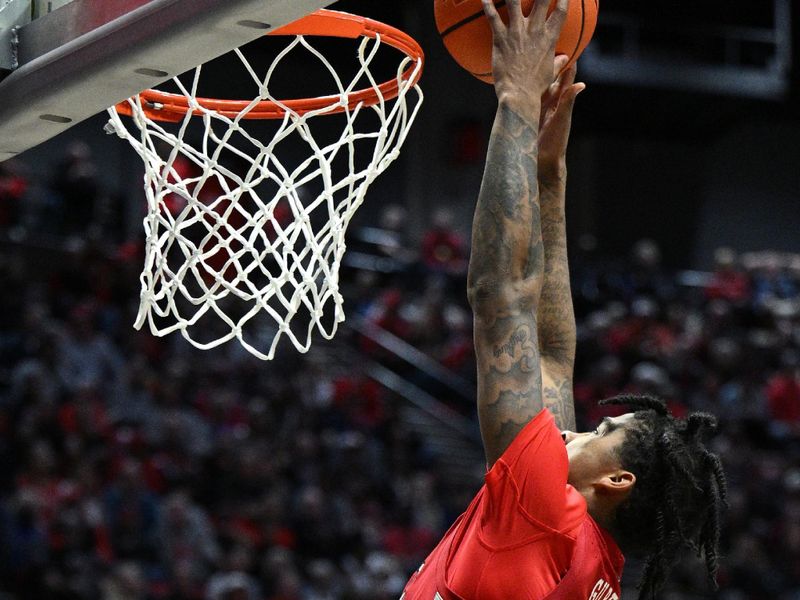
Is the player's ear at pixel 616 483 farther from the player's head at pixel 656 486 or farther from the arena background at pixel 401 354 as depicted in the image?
the arena background at pixel 401 354

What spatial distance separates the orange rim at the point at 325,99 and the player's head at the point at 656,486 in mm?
931

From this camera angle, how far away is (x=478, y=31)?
2301 millimetres

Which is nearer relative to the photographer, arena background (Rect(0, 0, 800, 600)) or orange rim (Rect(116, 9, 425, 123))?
orange rim (Rect(116, 9, 425, 123))

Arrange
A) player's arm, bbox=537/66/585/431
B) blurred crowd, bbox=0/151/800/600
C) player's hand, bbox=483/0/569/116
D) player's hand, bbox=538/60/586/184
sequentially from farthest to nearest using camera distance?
1. blurred crowd, bbox=0/151/800/600
2. player's arm, bbox=537/66/585/431
3. player's hand, bbox=538/60/586/184
4. player's hand, bbox=483/0/569/116

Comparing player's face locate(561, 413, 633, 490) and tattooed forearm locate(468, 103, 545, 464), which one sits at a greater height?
tattooed forearm locate(468, 103, 545, 464)

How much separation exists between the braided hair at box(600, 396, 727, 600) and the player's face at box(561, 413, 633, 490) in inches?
0.6

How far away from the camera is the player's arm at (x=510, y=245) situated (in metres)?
2.09

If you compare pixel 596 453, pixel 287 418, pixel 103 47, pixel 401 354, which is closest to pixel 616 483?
pixel 596 453

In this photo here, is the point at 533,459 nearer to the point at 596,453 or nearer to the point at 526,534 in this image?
the point at 526,534

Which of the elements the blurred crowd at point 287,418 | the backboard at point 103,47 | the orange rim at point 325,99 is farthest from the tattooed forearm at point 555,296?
the blurred crowd at point 287,418


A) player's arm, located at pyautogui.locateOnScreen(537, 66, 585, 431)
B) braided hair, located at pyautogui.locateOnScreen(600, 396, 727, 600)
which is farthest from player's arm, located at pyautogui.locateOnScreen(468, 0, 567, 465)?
player's arm, located at pyautogui.locateOnScreen(537, 66, 585, 431)

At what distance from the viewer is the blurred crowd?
634cm

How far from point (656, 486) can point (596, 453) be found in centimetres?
11

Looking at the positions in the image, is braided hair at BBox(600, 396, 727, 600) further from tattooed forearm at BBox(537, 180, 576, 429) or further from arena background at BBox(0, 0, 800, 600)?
arena background at BBox(0, 0, 800, 600)
